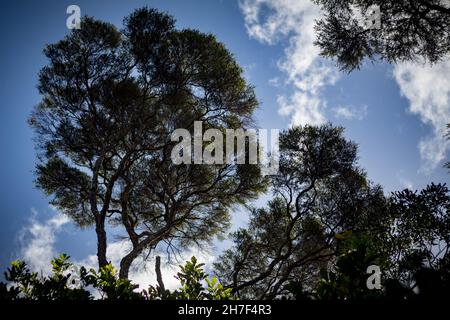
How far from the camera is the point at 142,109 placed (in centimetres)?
1098

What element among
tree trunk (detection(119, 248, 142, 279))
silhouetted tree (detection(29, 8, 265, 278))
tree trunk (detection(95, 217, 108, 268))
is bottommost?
tree trunk (detection(119, 248, 142, 279))

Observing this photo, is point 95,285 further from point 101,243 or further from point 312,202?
point 312,202

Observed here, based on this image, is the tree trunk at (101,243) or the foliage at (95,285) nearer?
the foliage at (95,285)

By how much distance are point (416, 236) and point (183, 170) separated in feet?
25.7

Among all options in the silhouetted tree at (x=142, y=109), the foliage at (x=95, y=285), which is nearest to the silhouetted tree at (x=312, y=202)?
the silhouetted tree at (x=142, y=109)

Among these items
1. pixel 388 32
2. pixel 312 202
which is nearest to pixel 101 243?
pixel 312 202

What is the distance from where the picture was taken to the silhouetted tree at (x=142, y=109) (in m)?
10.9

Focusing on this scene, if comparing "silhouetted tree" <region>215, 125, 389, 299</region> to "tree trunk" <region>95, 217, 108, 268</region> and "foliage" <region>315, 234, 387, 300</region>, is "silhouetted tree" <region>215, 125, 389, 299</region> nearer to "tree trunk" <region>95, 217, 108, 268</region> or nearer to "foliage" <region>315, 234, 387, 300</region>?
"tree trunk" <region>95, 217, 108, 268</region>

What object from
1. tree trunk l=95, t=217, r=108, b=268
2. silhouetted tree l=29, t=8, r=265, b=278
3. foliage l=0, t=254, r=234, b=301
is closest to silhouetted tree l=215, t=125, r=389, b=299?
silhouetted tree l=29, t=8, r=265, b=278

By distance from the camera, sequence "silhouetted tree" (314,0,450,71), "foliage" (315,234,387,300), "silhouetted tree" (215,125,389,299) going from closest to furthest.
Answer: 1. "foliage" (315,234,387,300)
2. "silhouetted tree" (314,0,450,71)
3. "silhouetted tree" (215,125,389,299)

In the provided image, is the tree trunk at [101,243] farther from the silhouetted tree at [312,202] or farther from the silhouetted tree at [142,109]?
the silhouetted tree at [312,202]

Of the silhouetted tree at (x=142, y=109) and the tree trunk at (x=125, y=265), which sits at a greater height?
the silhouetted tree at (x=142, y=109)

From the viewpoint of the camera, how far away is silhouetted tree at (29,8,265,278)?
430 inches
